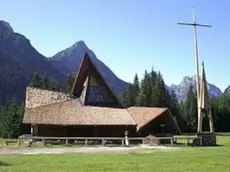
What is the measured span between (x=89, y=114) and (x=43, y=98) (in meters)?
6.94

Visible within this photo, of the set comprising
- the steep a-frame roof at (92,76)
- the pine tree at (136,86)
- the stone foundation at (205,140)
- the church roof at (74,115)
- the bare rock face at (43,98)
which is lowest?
the stone foundation at (205,140)

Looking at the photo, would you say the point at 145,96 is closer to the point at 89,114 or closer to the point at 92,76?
the point at 92,76

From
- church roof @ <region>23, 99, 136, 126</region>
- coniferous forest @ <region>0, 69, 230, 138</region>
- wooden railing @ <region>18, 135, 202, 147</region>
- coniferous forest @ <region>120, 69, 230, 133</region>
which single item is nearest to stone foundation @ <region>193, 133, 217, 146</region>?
wooden railing @ <region>18, 135, 202, 147</region>

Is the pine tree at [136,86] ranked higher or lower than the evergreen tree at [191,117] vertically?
higher

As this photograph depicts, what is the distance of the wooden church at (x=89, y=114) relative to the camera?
1748 inches

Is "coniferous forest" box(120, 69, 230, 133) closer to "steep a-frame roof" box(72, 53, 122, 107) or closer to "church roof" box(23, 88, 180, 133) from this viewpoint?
"steep a-frame roof" box(72, 53, 122, 107)

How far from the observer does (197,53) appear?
4522 centimetres

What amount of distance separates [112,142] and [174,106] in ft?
178

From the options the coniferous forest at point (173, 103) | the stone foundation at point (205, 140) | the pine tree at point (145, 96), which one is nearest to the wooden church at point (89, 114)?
the stone foundation at point (205, 140)

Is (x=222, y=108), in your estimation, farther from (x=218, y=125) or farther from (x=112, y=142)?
(x=112, y=142)

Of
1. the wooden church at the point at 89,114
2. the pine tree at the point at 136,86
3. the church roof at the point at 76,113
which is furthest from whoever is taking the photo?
the pine tree at the point at 136,86

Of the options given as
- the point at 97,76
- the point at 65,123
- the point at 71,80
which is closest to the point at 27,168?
the point at 65,123

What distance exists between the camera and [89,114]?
45.8m

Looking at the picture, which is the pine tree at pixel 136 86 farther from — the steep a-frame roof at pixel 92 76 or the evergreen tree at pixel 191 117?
the steep a-frame roof at pixel 92 76
